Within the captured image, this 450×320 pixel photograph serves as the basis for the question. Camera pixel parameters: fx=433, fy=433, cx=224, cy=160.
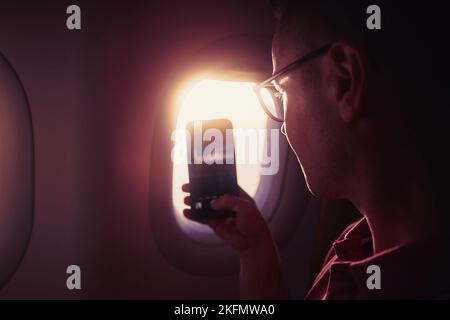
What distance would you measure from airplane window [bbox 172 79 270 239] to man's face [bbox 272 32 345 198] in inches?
22.3

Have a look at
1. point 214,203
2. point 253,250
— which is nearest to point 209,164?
point 214,203

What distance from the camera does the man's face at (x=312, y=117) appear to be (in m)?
0.78

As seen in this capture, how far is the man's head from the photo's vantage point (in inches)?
27.1

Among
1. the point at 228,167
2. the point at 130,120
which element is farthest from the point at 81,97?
the point at 228,167

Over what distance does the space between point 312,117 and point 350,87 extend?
11 cm

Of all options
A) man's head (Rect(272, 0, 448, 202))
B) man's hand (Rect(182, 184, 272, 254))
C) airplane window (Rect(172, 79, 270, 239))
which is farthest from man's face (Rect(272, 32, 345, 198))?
airplane window (Rect(172, 79, 270, 239))

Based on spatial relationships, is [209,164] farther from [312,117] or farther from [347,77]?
[347,77]

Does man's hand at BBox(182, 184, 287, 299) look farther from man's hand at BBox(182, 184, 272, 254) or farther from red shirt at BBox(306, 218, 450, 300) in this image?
red shirt at BBox(306, 218, 450, 300)

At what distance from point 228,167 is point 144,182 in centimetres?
36

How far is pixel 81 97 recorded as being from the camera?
1.20 meters

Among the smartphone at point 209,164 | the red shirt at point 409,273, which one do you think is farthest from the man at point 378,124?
the smartphone at point 209,164

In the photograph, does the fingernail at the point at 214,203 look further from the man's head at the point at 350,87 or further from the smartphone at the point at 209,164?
the man's head at the point at 350,87

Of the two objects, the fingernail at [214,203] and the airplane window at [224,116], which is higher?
the airplane window at [224,116]
